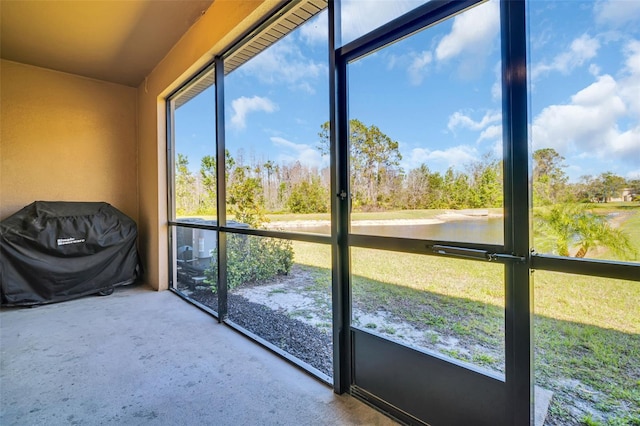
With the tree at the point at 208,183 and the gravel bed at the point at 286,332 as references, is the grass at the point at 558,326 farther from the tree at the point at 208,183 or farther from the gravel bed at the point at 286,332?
the tree at the point at 208,183

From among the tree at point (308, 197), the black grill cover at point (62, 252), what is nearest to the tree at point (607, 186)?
the tree at point (308, 197)

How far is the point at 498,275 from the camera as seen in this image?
1.33m

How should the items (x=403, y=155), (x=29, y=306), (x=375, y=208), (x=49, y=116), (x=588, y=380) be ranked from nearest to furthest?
(x=588, y=380) < (x=403, y=155) < (x=375, y=208) < (x=29, y=306) < (x=49, y=116)

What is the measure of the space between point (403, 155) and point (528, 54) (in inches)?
26.1

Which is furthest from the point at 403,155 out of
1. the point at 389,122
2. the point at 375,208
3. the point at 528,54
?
the point at 528,54

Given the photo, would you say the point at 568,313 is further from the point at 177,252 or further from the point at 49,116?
the point at 49,116

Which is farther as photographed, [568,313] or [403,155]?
[403,155]

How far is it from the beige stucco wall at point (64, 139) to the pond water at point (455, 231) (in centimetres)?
460

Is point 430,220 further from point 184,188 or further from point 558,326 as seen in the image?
point 184,188

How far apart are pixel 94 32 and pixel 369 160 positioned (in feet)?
11.3

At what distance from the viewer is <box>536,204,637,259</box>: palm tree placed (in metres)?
1.05

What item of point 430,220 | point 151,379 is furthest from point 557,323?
point 151,379

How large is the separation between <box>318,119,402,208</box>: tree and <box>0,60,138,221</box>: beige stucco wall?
4345 millimetres

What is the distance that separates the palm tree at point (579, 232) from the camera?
1.05 meters
